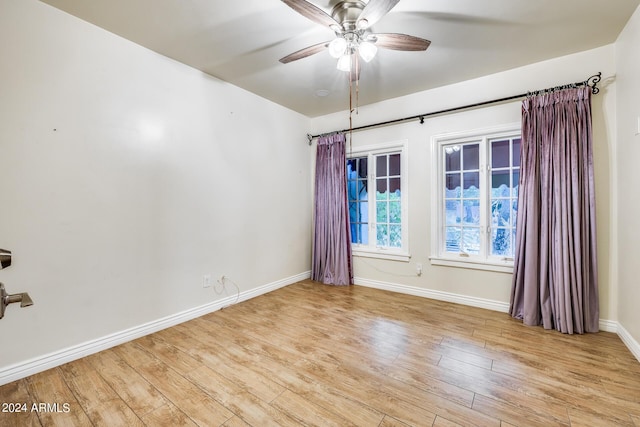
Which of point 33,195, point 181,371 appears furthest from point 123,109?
point 181,371

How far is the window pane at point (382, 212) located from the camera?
402 cm

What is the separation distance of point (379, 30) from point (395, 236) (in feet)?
8.23

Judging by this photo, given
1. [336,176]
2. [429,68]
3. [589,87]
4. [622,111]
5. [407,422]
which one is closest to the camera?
[407,422]

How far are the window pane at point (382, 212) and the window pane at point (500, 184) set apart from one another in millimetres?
1300

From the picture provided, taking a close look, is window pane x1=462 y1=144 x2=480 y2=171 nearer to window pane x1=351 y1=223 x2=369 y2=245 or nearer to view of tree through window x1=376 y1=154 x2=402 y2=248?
view of tree through window x1=376 y1=154 x2=402 y2=248

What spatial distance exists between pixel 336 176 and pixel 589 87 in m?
2.81

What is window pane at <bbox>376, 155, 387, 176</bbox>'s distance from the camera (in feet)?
Answer: 13.3

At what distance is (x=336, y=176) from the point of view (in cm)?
418

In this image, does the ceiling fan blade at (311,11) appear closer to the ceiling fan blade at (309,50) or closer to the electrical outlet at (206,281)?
the ceiling fan blade at (309,50)

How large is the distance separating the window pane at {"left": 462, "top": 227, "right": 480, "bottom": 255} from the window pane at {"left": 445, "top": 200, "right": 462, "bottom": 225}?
0.15 metres

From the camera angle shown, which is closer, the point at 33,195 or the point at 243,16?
the point at 33,195

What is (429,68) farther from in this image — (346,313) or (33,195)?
(33,195)

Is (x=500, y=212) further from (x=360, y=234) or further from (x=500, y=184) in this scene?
(x=360, y=234)

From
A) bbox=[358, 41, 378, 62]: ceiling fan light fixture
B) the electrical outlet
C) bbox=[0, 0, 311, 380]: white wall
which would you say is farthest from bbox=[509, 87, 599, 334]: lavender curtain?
the electrical outlet
